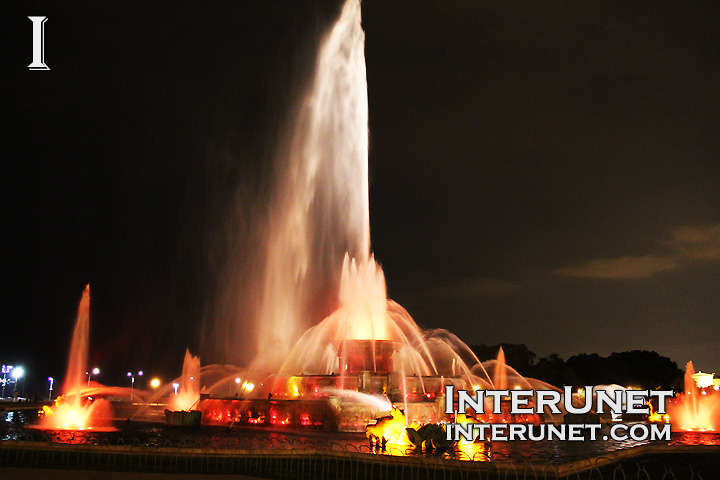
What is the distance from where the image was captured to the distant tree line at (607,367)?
79.4m

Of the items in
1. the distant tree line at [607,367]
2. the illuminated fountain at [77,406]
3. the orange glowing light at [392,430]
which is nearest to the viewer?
the orange glowing light at [392,430]

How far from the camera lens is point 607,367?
86125 mm

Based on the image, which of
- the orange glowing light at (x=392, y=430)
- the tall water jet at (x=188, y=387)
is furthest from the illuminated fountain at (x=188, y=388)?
the orange glowing light at (x=392, y=430)

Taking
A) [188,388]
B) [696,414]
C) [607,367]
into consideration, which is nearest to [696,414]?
[696,414]

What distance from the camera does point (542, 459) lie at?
1820 cm

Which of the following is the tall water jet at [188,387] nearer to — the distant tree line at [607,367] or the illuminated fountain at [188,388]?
the illuminated fountain at [188,388]

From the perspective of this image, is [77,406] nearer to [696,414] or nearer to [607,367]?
[696,414]

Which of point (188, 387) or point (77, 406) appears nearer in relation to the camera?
point (77, 406)

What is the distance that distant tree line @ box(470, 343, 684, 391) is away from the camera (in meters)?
79.4

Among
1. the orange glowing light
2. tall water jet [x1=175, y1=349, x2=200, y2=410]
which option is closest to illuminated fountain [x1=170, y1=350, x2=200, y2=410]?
tall water jet [x1=175, y1=349, x2=200, y2=410]

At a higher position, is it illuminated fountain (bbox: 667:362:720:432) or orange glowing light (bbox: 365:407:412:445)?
orange glowing light (bbox: 365:407:412:445)

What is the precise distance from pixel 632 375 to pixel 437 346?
57645mm

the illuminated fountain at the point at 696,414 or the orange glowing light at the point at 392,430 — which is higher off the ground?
the orange glowing light at the point at 392,430

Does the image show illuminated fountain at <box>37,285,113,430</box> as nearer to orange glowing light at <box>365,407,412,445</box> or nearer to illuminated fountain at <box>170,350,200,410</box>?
illuminated fountain at <box>170,350,200,410</box>
